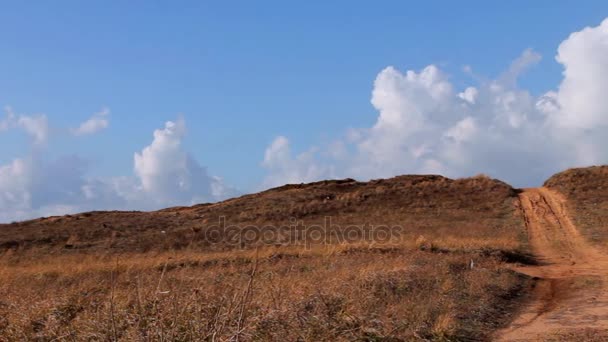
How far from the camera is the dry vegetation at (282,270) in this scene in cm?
696

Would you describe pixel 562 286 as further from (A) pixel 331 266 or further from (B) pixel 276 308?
(B) pixel 276 308

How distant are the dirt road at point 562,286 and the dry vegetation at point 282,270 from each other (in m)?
0.57

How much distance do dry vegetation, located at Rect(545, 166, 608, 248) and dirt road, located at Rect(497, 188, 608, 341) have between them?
2.09 feet

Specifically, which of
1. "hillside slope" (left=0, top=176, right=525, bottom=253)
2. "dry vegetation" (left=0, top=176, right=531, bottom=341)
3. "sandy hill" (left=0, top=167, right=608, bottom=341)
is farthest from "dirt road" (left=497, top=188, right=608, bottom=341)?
"hillside slope" (left=0, top=176, right=525, bottom=253)

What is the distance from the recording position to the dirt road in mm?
9445

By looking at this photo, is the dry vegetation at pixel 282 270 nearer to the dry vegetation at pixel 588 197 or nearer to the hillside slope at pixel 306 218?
the hillside slope at pixel 306 218

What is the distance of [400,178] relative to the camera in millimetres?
48250

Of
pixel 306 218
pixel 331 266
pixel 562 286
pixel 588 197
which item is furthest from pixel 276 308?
pixel 588 197

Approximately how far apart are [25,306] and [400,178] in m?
42.0

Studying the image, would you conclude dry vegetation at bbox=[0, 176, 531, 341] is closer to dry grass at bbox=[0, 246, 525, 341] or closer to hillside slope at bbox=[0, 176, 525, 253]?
dry grass at bbox=[0, 246, 525, 341]

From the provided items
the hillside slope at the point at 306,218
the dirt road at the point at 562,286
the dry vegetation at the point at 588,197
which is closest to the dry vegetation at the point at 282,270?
the hillside slope at the point at 306,218

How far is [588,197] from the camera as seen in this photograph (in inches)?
1420

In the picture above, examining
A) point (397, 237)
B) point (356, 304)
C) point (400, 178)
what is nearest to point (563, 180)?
point (400, 178)

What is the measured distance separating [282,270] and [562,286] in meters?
7.37
